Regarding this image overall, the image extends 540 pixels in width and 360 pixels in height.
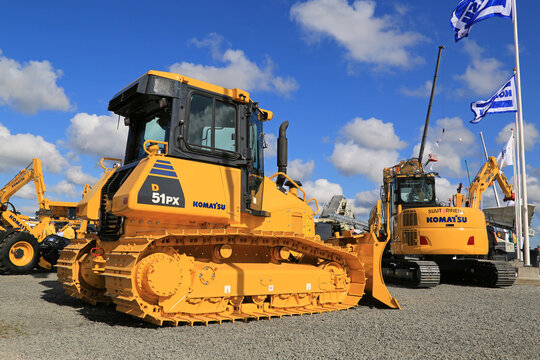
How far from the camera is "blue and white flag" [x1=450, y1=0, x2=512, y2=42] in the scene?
1636 centimetres

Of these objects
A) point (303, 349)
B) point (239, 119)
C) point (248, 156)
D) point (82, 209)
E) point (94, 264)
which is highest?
point (239, 119)

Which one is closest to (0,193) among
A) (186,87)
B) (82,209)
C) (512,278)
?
(82,209)

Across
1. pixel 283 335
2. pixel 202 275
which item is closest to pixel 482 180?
pixel 283 335

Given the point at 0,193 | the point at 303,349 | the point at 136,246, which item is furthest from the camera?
the point at 0,193

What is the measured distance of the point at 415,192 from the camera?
47.1 ft

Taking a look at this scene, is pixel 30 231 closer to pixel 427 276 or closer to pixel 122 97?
pixel 122 97

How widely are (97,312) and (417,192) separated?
10.6 meters

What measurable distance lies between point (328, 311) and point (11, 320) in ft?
16.3

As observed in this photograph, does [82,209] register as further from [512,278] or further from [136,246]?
[512,278]

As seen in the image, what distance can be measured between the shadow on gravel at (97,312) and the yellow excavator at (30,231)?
217cm

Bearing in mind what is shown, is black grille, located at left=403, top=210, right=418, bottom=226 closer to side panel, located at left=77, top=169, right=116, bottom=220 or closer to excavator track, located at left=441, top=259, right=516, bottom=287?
excavator track, located at left=441, top=259, right=516, bottom=287

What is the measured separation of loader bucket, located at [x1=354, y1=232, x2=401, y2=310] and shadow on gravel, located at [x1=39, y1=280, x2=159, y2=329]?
4.04 metres

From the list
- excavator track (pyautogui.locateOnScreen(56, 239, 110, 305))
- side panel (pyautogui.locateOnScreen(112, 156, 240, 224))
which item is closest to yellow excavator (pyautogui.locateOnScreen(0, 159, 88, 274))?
excavator track (pyautogui.locateOnScreen(56, 239, 110, 305))

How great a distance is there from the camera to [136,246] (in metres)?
5.86
